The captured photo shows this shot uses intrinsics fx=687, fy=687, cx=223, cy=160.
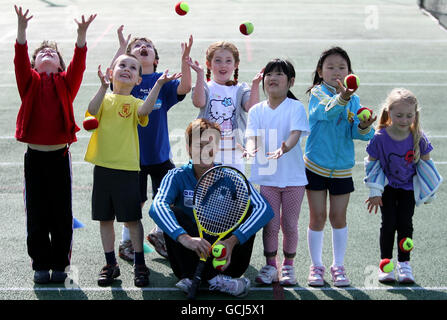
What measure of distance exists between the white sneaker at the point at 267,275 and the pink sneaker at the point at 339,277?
460 mm

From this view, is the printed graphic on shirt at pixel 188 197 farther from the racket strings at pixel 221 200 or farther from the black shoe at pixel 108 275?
the black shoe at pixel 108 275

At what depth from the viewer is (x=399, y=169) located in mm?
5383

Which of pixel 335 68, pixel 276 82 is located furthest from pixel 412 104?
pixel 276 82

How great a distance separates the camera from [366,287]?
5.40m

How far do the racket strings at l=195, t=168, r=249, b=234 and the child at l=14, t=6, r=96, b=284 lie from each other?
114cm

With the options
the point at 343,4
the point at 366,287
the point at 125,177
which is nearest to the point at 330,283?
the point at 366,287

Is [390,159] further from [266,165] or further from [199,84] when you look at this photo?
Answer: [199,84]

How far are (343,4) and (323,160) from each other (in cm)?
1774

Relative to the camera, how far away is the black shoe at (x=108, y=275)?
17.6ft

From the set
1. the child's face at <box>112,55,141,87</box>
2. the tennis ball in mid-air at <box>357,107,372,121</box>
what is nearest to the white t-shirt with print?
the tennis ball in mid-air at <box>357,107,372,121</box>

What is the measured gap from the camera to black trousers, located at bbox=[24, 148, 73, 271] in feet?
17.4

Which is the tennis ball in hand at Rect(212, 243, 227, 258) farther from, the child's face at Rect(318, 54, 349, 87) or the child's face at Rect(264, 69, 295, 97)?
the child's face at Rect(318, 54, 349, 87)

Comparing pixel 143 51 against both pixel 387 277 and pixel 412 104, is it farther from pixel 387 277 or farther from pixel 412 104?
pixel 387 277

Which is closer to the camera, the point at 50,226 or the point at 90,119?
the point at 90,119
